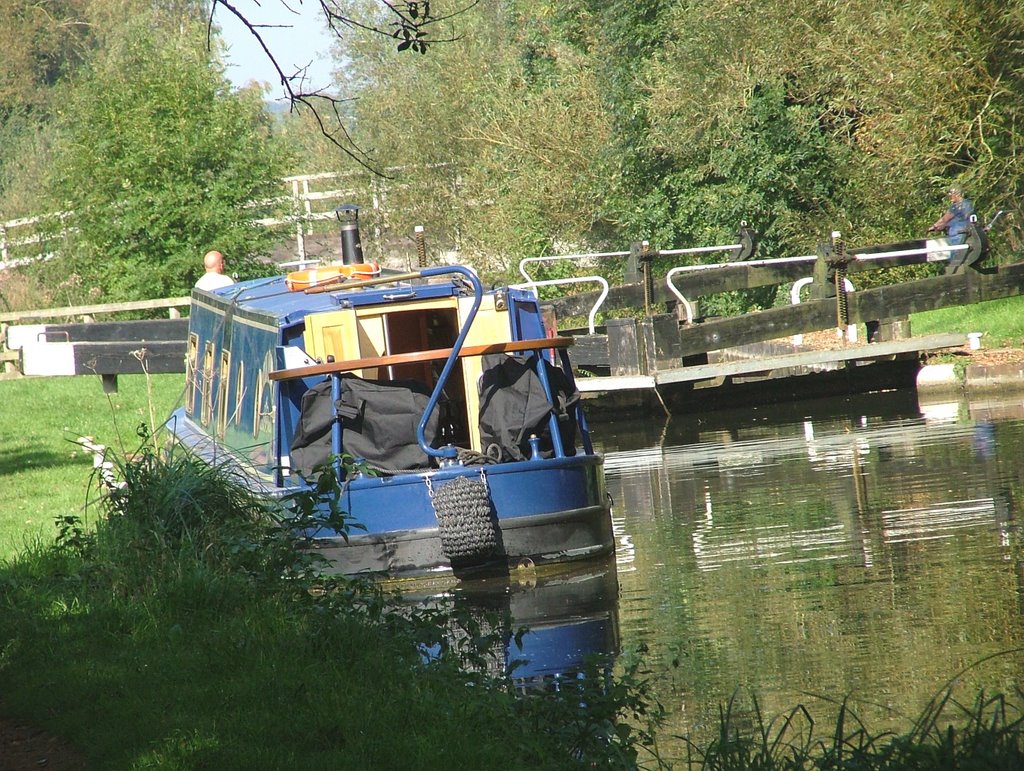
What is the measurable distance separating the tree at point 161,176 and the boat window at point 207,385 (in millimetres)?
12613

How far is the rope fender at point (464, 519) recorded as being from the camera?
350 inches

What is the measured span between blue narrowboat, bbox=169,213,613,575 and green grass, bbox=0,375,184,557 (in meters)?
1.06

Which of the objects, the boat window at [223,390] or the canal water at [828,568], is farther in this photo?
the boat window at [223,390]

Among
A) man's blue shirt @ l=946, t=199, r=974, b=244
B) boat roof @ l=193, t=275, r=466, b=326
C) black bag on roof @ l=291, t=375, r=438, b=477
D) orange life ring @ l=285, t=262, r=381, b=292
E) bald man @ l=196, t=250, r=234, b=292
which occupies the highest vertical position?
man's blue shirt @ l=946, t=199, r=974, b=244

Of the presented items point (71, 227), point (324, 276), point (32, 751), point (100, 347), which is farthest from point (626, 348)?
point (71, 227)

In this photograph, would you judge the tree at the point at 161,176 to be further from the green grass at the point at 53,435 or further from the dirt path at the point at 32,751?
the dirt path at the point at 32,751

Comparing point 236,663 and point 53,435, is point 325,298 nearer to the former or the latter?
point 236,663

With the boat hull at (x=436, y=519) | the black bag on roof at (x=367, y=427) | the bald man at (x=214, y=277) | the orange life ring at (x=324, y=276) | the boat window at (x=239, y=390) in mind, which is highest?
the bald man at (x=214, y=277)

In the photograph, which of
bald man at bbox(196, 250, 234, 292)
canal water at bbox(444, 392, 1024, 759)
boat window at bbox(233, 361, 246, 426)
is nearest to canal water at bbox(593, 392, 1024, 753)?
canal water at bbox(444, 392, 1024, 759)

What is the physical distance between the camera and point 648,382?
18094mm

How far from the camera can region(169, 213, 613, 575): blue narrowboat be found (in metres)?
9.08

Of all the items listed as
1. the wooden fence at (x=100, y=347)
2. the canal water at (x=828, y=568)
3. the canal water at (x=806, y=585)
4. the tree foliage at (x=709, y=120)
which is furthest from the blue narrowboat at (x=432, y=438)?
the tree foliage at (x=709, y=120)

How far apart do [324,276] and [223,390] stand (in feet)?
5.40

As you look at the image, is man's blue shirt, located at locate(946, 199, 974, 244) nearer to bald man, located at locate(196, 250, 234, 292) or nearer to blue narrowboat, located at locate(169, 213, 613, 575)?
bald man, located at locate(196, 250, 234, 292)
